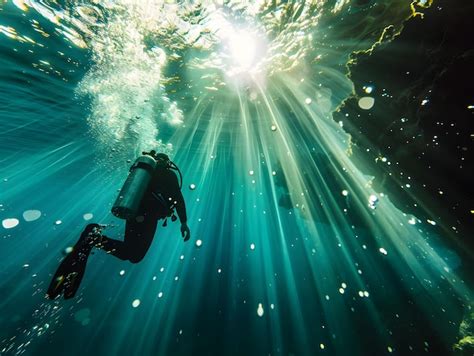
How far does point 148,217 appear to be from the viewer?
5766 millimetres

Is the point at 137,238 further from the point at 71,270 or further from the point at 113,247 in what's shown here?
the point at 71,270

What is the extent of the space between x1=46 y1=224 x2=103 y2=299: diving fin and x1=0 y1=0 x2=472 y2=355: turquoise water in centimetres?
511

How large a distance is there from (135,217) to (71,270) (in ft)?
4.99

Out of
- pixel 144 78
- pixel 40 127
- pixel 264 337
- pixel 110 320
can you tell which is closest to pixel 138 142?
pixel 40 127

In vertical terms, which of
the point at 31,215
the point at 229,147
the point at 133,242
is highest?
the point at 133,242

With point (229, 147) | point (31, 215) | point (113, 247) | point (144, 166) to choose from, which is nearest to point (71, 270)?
point (113, 247)

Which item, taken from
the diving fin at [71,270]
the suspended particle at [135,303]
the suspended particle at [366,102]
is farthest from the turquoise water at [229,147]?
the diving fin at [71,270]

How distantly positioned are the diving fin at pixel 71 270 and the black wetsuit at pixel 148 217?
Result: 0.94ft

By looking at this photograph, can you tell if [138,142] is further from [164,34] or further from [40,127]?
[164,34]

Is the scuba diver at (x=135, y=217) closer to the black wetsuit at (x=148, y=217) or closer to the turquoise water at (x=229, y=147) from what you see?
the black wetsuit at (x=148, y=217)

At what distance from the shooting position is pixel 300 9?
27.8 feet

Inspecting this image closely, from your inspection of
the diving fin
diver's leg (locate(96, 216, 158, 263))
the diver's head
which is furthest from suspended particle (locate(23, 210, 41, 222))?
the diving fin

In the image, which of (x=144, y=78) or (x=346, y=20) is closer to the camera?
(x=346, y=20)

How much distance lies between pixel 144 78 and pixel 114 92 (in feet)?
10.8
